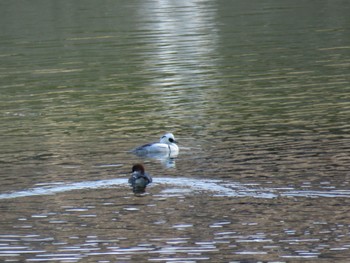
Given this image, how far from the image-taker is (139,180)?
2338cm

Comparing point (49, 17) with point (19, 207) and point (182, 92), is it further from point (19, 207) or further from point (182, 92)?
point (19, 207)

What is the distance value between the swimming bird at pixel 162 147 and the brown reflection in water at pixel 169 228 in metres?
4.57

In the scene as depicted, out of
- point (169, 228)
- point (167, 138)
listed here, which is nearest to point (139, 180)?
point (169, 228)

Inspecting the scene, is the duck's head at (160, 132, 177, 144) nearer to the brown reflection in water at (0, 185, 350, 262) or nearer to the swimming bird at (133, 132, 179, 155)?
the swimming bird at (133, 132, 179, 155)

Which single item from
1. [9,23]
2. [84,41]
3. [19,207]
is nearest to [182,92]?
[19,207]

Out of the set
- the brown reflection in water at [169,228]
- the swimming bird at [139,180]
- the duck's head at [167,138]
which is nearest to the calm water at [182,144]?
the brown reflection in water at [169,228]

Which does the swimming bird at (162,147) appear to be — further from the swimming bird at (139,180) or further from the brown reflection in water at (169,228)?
the brown reflection in water at (169,228)

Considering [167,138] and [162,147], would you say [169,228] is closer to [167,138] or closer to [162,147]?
[162,147]

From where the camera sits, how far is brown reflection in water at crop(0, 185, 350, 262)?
18484 mm

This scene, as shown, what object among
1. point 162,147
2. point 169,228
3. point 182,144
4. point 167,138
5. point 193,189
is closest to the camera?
point 169,228

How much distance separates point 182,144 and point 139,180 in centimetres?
579

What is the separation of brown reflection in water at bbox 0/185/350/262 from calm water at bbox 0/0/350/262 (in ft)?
0.12

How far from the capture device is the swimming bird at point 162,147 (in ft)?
90.2

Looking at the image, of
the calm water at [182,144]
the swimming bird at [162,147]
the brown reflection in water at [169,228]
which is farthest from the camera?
the swimming bird at [162,147]
